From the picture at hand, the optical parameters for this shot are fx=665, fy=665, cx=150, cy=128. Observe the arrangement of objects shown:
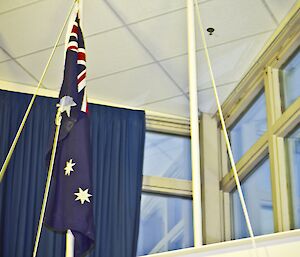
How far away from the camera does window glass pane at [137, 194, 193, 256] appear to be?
5758 millimetres

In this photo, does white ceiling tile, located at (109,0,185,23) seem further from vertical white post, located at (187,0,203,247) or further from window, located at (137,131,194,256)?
window, located at (137,131,194,256)

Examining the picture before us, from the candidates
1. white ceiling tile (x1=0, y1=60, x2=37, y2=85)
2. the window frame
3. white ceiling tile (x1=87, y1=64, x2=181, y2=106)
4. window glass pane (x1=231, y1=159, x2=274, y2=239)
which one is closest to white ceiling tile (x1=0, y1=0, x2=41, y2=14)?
white ceiling tile (x1=0, y1=60, x2=37, y2=85)

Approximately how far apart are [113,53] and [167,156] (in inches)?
52.2

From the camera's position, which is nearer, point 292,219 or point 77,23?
point 77,23

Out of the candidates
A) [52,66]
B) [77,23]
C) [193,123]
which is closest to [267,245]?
[193,123]

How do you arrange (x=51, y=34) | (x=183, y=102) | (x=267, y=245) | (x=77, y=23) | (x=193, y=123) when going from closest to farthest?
(x=267, y=245), (x=193, y=123), (x=77, y=23), (x=51, y=34), (x=183, y=102)

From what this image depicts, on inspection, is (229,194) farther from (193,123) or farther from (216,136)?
(193,123)

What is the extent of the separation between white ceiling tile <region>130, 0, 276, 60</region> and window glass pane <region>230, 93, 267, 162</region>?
70cm

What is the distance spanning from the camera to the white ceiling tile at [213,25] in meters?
4.64

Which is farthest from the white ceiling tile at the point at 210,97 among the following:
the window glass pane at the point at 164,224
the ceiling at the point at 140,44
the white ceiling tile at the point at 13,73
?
the white ceiling tile at the point at 13,73

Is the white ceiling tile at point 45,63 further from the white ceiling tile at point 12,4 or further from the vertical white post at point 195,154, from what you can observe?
the vertical white post at point 195,154

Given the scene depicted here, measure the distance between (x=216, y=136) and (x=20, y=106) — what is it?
72.7 inches

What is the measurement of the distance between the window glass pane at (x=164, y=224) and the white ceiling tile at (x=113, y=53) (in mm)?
1218

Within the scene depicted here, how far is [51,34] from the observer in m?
4.93
